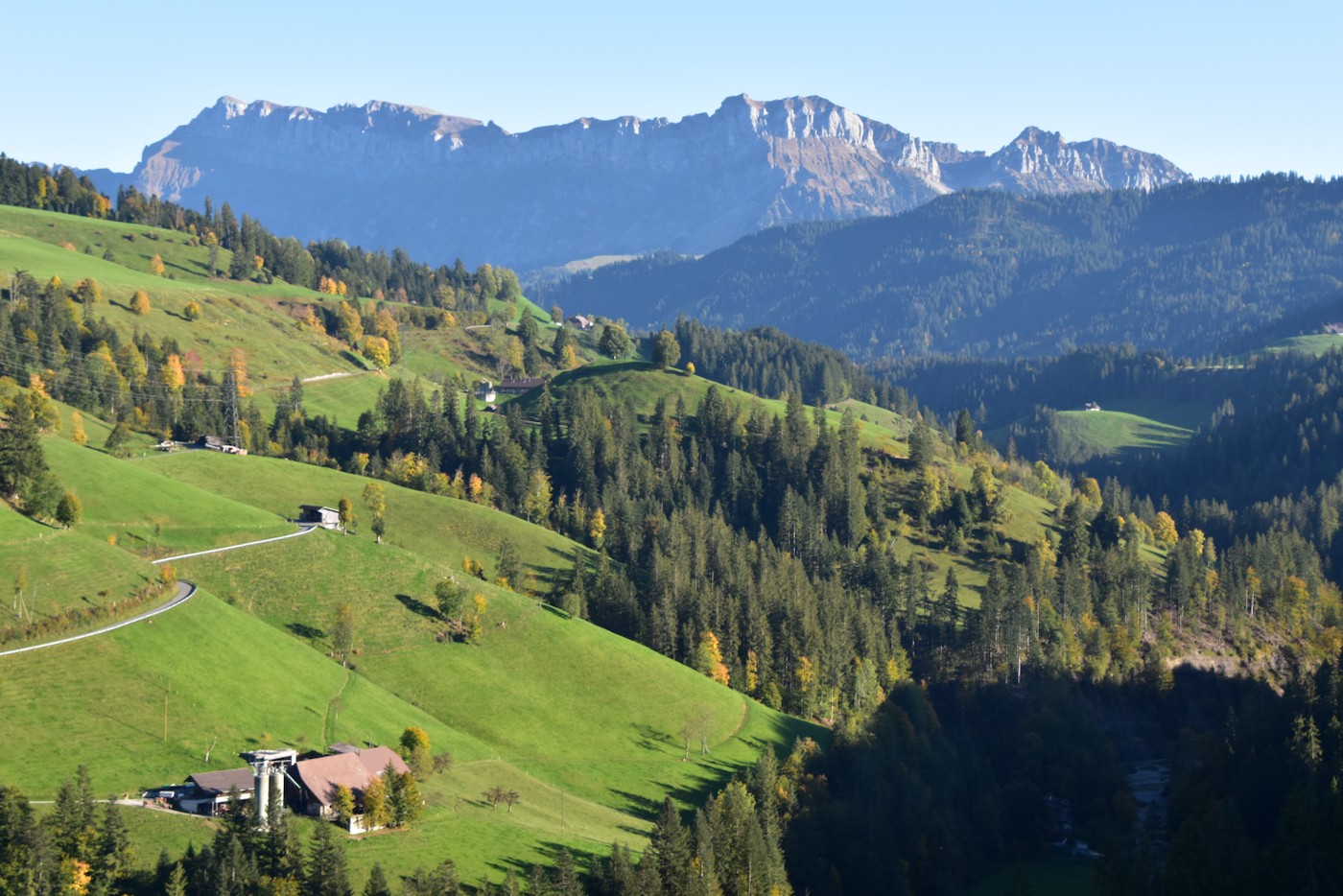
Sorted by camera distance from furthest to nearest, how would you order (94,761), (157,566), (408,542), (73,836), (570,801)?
(408,542)
(157,566)
(570,801)
(94,761)
(73,836)

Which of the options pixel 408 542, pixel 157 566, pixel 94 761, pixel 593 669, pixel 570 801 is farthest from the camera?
pixel 408 542

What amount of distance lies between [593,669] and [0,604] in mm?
64750

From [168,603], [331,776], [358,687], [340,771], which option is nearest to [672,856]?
[340,771]

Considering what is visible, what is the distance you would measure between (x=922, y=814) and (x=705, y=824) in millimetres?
37774

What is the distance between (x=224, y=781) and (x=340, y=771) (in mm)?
10361

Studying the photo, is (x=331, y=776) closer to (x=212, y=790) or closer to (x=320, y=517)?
(x=212, y=790)

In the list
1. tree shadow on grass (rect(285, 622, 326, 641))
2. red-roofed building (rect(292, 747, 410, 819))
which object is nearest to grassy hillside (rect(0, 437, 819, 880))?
tree shadow on grass (rect(285, 622, 326, 641))

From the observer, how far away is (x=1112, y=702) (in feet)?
654

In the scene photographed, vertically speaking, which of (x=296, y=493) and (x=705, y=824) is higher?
(x=296, y=493)

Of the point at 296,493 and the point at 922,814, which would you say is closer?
the point at 922,814

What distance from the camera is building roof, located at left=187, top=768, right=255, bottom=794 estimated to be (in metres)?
104

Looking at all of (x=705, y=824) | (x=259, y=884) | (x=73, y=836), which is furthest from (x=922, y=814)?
(x=73, y=836)

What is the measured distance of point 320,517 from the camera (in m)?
182

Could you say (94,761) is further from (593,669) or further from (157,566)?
(593,669)
